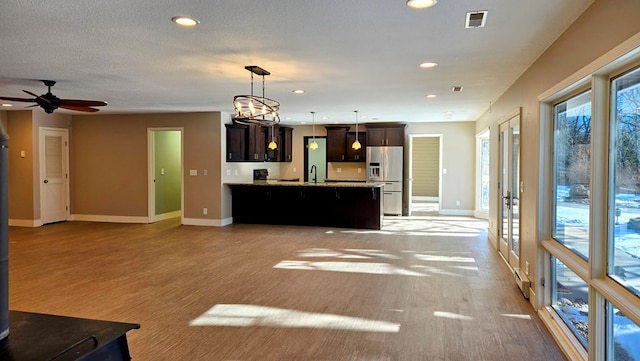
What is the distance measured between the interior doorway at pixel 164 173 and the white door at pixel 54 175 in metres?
1.98

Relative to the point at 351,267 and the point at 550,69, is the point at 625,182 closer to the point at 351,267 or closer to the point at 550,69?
the point at 550,69

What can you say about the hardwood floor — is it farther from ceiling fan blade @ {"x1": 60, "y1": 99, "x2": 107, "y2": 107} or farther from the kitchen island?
ceiling fan blade @ {"x1": 60, "y1": 99, "x2": 107, "y2": 107}

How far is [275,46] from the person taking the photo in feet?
12.5

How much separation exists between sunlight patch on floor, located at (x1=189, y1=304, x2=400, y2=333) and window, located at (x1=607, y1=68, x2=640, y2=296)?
1.65 meters

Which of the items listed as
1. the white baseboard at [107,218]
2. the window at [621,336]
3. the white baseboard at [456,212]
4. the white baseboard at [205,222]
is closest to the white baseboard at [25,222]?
the white baseboard at [107,218]

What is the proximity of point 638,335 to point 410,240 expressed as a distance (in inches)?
197

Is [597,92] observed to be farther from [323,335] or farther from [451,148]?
[451,148]

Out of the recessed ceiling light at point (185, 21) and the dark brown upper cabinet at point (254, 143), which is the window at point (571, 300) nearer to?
the recessed ceiling light at point (185, 21)

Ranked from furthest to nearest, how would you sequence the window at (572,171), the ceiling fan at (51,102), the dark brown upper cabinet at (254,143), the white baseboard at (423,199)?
the white baseboard at (423,199), the dark brown upper cabinet at (254,143), the ceiling fan at (51,102), the window at (572,171)

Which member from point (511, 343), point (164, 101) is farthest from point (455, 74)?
point (164, 101)

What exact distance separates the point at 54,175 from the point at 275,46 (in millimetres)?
7671

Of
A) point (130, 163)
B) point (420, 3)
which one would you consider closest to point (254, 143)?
point (130, 163)

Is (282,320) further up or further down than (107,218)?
further down

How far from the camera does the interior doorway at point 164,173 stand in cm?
913
